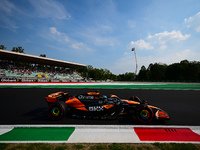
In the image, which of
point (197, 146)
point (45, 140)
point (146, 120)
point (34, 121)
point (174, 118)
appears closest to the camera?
point (197, 146)

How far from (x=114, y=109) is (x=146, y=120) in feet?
3.46

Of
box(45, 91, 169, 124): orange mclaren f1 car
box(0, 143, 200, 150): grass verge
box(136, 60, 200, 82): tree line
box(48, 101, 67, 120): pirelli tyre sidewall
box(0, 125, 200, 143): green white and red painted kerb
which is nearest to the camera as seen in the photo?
box(0, 143, 200, 150): grass verge

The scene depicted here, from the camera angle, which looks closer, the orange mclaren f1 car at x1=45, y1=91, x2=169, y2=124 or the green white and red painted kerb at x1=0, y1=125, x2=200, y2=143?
the green white and red painted kerb at x1=0, y1=125, x2=200, y2=143

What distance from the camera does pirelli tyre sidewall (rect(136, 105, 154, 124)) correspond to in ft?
10.2

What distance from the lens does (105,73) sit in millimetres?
82875

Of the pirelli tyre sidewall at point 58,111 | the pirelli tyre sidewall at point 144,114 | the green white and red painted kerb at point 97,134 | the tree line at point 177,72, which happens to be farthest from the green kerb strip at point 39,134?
the tree line at point 177,72

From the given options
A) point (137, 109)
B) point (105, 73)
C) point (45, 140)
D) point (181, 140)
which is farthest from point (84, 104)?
point (105, 73)

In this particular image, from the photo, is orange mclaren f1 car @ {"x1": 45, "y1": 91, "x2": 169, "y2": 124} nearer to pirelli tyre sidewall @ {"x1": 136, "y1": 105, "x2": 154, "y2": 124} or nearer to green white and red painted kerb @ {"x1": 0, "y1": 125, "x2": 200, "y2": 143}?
pirelli tyre sidewall @ {"x1": 136, "y1": 105, "x2": 154, "y2": 124}

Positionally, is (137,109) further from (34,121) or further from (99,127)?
(34,121)

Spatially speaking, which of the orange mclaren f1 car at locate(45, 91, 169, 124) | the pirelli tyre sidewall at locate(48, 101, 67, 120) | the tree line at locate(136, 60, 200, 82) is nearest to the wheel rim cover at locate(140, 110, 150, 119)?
the orange mclaren f1 car at locate(45, 91, 169, 124)

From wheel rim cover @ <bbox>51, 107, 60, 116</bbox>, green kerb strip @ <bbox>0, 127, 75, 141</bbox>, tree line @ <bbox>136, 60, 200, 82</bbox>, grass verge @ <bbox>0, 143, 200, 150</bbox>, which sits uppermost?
tree line @ <bbox>136, 60, 200, 82</bbox>

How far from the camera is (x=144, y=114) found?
3.22m

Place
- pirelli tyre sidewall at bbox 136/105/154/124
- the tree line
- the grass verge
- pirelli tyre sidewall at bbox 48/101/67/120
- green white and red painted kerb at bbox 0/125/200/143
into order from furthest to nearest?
1. the tree line
2. pirelli tyre sidewall at bbox 48/101/67/120
3. pirelli tyre sidewall at bbox 136/105/154/124
4. green white and red painted kerb at bbox 0/125/200/143
5. the grass verge

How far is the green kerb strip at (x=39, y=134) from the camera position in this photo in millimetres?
2395
